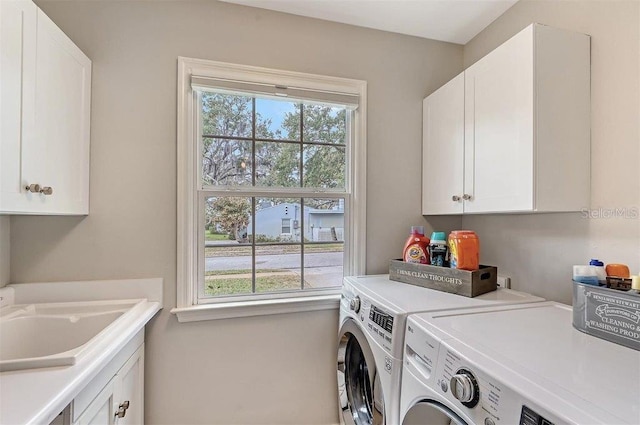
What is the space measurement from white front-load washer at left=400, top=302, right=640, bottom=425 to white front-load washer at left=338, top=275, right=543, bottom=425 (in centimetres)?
6

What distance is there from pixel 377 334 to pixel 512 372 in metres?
0.56

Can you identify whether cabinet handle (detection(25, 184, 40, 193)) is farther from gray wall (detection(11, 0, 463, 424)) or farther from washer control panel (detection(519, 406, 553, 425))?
washer control panel (detection(519, 406, 553, 425))

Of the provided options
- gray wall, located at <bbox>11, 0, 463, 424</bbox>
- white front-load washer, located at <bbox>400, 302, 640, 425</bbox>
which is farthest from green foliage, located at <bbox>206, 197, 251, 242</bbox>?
white front-load washer, located at <bbox>400, 302, 640, 425</bbox>

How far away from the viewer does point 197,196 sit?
1.64 meters

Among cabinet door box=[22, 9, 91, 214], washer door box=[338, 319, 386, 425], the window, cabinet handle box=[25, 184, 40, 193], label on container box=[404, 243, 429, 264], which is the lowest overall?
washer door box=[338, 319, 386, 425]

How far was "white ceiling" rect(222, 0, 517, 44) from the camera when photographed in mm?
1644

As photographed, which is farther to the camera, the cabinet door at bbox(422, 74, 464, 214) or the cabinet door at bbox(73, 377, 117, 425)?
the cabinet door at bbox(422, 74, 464, 214)

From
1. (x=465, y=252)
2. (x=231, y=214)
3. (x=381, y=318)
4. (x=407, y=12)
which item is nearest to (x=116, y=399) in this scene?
(x=231, y=214)

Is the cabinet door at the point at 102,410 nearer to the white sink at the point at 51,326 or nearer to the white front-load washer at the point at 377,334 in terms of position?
the white sink at the point at 51,326

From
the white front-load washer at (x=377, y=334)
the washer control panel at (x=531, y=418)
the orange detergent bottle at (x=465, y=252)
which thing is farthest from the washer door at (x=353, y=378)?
the washer control panel at (x=531, y=418)

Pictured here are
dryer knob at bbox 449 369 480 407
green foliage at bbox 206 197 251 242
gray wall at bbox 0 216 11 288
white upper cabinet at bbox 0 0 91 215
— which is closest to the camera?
dryer knob at bbox 449 369 480 407

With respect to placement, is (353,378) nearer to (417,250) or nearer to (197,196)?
(417,250)

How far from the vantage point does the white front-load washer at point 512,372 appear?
60 cm

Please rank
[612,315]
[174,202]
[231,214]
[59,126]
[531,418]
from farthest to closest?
[231,214], [174,202], [59,126], [612,315], [531,418]
